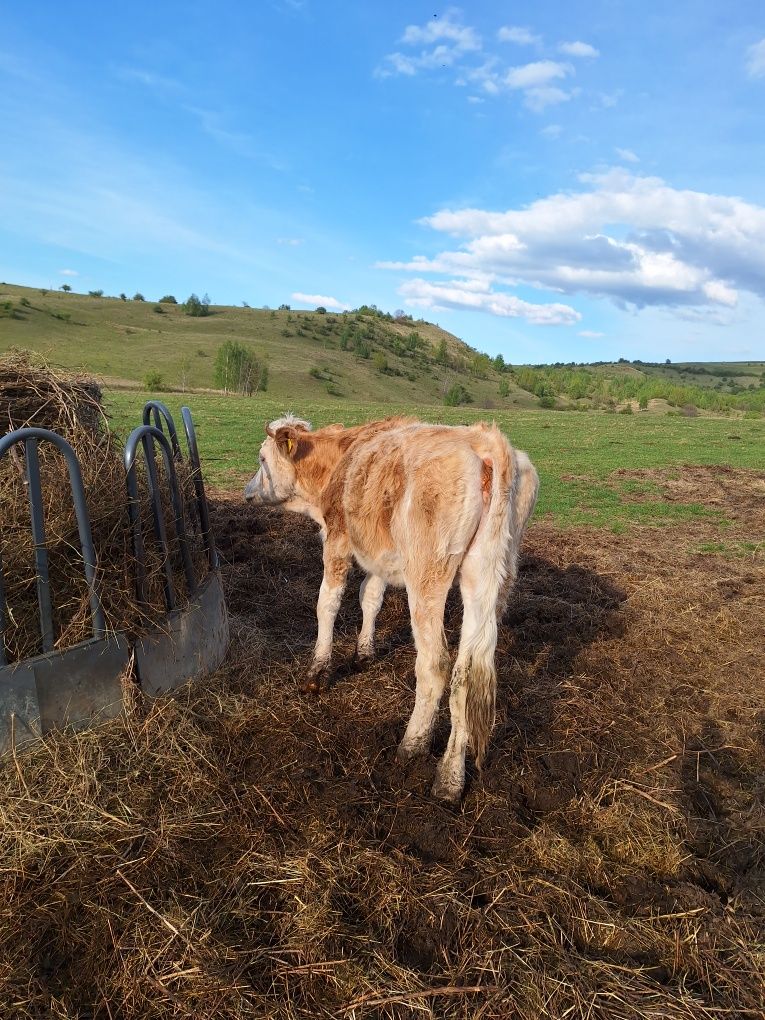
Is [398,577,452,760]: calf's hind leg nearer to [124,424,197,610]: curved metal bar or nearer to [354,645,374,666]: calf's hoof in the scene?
[354,645,374,666]: calf's hoof

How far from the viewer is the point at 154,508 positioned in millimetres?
4328

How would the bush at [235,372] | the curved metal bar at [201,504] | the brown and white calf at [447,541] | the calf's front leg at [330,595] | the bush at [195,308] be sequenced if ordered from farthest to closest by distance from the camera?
the bush at [195,308]
the bush at [235,372]
the curved metal bar at [201,504]
the calf's front leg at [330,595]
the brown and white calf at [447,541]

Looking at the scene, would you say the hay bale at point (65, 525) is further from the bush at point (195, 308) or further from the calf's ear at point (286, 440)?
the bush at point (195, 308)

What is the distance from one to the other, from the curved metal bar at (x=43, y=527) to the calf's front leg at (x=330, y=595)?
6.18 feet

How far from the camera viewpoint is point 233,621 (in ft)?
19.5

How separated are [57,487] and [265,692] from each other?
2030 millimetres

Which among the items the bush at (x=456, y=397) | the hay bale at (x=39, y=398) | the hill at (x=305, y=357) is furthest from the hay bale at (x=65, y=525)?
A: the bush at (x=456, y=397)

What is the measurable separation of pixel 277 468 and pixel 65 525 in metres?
2.71

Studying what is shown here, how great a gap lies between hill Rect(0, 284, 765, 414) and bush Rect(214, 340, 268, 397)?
130 inches

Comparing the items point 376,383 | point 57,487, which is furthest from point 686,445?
point 376,383

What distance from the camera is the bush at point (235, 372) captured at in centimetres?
6406

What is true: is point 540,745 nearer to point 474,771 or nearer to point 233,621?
point 474,771

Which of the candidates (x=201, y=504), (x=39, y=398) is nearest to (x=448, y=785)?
(x=201, y=504)

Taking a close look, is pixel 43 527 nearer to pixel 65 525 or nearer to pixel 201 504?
pixel 65 525
